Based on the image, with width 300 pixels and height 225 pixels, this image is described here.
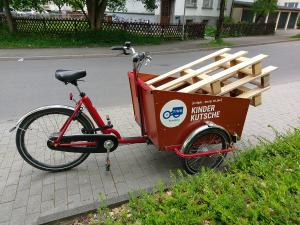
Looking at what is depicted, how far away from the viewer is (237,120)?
3.48m

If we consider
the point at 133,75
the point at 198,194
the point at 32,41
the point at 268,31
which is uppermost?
the point at 133,75

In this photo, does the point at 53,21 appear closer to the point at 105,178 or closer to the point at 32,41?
the point at 32,41

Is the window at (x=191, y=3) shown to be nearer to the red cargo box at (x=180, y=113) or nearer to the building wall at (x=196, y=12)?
the building wall at (x=196, y=12)

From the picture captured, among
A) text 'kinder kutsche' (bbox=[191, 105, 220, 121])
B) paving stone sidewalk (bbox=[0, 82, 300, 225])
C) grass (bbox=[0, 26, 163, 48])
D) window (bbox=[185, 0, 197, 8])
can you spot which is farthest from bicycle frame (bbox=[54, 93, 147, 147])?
window (bbox=[185, 0, 197, 8])

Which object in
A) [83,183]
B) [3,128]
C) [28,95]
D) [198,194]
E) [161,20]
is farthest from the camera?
[161,20]

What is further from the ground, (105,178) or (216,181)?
(216,181)

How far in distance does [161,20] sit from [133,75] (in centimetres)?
2557

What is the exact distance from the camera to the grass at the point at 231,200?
2.13 m

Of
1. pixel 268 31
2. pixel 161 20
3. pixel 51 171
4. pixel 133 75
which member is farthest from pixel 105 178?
pixel 268 31

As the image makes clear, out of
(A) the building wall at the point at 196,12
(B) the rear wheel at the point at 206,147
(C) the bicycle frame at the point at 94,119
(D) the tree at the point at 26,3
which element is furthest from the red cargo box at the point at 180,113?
(A) the building wall at the point at 196,12

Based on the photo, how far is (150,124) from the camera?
329 centimetres

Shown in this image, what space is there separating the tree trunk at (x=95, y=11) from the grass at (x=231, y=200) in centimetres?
1396

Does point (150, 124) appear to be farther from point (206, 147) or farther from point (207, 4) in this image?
point (207, 4)

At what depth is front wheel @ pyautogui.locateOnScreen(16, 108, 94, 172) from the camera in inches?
128
